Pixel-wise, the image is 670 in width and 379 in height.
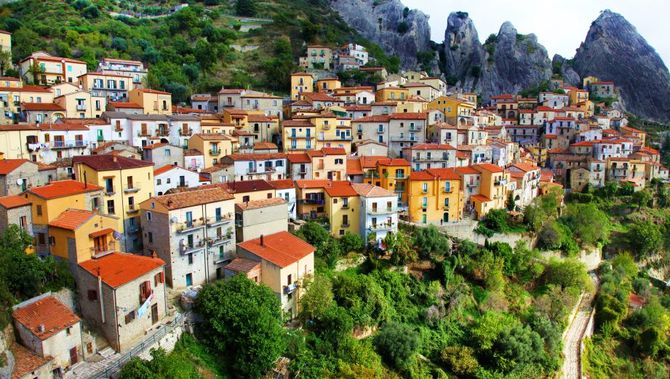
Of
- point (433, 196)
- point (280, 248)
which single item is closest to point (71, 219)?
point (280, 248)

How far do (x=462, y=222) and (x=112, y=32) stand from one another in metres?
58.1

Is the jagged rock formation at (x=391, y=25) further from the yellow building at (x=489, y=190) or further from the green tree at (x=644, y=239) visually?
the green tree at (x=644, y=239)

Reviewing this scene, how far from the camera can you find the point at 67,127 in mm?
35781

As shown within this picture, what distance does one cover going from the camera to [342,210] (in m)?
36.2

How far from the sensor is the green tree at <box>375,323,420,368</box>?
2736 centimetres

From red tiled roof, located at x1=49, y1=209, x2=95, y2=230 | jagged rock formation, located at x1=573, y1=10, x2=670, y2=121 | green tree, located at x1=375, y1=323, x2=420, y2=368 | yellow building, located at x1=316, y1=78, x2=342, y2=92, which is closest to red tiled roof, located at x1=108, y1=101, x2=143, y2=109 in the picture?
red tiled roof, located at x1=49, y1=209, x2=95, y2=230

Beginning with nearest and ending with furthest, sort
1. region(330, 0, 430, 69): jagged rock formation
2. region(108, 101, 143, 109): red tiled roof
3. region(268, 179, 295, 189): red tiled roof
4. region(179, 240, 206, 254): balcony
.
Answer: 1. region(179, 240, 206, 254): balcony
2. region(268, 179, 295, 189): red tiled roof
3. region(108, 101, 143, 109): red tiled roof
4. region(330, 0, 430, 69): jagged rock formation

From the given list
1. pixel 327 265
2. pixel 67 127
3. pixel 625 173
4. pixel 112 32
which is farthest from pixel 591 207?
pixel 112 32

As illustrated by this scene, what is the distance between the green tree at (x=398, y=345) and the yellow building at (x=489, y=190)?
18.1 metres

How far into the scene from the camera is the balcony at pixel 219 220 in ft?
92.7

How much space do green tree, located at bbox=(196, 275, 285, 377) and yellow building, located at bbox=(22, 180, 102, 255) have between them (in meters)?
8.27

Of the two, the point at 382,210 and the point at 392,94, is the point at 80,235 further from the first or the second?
the point at 392,94

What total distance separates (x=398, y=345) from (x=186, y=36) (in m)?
66.6

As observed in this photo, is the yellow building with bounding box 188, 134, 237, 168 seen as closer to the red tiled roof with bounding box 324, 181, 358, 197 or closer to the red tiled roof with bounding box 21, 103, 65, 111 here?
the red tiled roof with bounding box 324, 181, 358, 197
